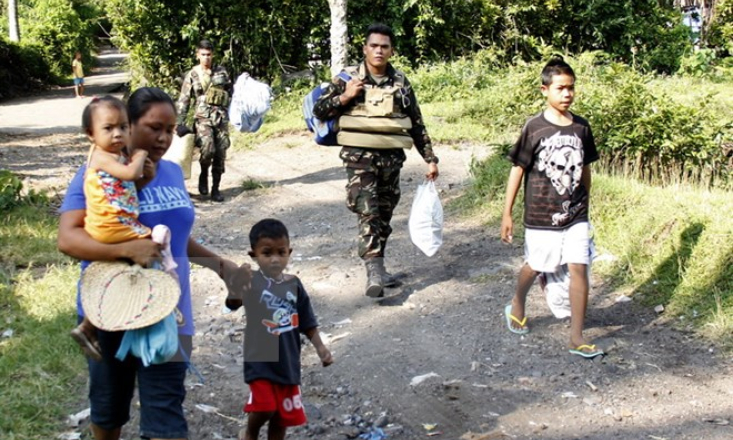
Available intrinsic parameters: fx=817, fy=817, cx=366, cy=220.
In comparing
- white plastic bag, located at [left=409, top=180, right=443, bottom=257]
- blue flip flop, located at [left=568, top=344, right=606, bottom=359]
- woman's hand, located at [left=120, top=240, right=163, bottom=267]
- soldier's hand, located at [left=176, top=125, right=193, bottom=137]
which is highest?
woman's hand, located at [left=120, top=240, right=163, bottom=267]

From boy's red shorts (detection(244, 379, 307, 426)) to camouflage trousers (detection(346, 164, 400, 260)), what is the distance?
2.68 meters

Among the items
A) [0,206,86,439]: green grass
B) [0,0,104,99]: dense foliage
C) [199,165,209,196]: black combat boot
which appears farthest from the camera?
[0,0,104,99]: dense foliage

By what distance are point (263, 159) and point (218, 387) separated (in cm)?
815

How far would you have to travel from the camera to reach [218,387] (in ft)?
15.8

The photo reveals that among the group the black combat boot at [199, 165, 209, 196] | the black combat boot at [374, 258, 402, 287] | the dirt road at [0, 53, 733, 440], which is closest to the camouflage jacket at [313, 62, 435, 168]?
the black combat boot at [374, 258, 402, 287]

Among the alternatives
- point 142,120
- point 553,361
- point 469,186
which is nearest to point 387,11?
point 469,186

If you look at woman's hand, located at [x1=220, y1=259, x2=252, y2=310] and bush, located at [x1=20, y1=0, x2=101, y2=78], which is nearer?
woman's hand, located at [x1=220, y1=259, x2=252, y2=310]

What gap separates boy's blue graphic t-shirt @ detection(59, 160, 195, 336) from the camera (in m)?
3.03

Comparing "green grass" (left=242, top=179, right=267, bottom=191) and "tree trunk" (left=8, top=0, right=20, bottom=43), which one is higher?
"tree trunk" (left=8, top=0, right=20, bottom=43)

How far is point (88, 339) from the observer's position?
9.72ft

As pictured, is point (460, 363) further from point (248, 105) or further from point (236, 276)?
point (248, 105)

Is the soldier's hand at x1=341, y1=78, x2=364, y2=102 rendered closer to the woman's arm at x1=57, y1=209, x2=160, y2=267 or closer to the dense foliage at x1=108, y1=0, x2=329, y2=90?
the woman's arm at x1=57, y1=209, x2=160, y2=267

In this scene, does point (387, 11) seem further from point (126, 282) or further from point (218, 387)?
point (126, 282)

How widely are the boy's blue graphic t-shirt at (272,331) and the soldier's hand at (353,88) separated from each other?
251 centimetres
